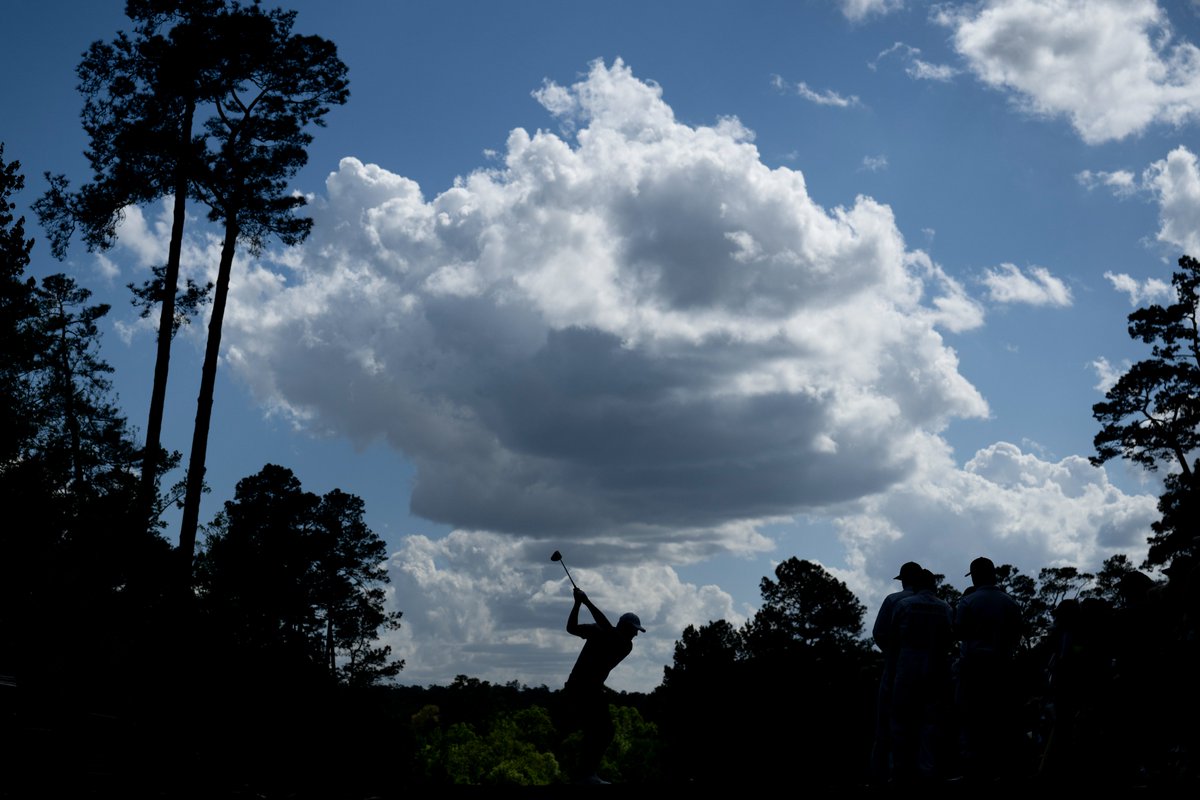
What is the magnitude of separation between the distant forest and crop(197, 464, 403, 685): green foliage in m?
0.11

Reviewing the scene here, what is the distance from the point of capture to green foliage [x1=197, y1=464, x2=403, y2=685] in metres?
48.3

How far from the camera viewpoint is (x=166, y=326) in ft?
76.7

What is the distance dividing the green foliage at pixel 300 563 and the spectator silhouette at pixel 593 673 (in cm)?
3579

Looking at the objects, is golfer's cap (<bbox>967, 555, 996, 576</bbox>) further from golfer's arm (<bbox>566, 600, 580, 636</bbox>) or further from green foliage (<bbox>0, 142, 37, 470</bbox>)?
green foliage (<bbox>0, 142, 37, 470</bbox>)

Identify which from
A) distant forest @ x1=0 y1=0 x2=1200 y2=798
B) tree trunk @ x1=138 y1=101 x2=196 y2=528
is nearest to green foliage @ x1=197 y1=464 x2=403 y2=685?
distant forest @ x1=0 y1=0 x2=1200 y2=798

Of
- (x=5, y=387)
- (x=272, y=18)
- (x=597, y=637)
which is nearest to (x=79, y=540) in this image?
(x=5, y=387)

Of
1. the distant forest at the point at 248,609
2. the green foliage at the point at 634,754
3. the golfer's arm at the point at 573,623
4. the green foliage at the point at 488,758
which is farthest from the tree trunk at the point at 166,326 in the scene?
the green foliage at the point at 634,754

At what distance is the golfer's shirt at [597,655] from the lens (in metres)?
10.6

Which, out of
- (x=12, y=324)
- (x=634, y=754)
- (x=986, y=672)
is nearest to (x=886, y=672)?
(x=986, y=672)

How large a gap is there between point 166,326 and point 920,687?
59.6 ft

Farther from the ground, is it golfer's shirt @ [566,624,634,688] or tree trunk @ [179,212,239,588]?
tree trunk @ [179,212,239,588]

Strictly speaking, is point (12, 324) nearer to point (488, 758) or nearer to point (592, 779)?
point (592, 779)

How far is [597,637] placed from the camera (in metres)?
10.7

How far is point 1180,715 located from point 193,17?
22769 millimetres
